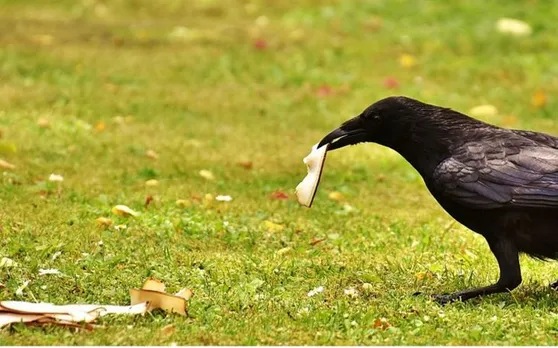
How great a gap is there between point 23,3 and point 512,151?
12780mm

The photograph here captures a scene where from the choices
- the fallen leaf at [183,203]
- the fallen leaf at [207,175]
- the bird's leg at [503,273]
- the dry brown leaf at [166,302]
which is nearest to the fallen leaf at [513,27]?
the fallen leaf at [207,175]

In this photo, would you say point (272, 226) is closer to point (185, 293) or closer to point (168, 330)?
point (185, 293)

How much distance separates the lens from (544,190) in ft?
20.2

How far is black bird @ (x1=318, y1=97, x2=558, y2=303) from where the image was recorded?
6227 millimetres

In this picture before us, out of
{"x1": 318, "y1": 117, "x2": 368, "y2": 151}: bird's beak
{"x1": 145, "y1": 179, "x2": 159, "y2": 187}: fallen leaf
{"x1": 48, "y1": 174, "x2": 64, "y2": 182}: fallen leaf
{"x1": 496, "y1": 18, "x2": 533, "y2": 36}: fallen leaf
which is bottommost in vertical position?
{"x1": 496, "y1": 18, "x2": 533, "y2": 36}: fallen leaf

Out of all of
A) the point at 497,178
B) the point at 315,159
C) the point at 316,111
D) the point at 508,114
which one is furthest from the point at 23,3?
the point at 497,178

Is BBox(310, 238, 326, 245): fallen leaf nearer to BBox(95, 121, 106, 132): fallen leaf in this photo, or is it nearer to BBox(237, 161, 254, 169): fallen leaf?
BBox(237, 161, 254, 169): fallen leaf

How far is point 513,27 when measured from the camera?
15.8 metres

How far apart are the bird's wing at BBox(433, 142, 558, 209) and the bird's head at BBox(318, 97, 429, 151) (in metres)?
0.39

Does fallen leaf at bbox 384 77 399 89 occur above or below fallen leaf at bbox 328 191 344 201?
below

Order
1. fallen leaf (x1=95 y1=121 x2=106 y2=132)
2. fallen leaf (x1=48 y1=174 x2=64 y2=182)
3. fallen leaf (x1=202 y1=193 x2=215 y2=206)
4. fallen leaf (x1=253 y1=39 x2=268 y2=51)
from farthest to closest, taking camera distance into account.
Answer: fallen leaf (x1=253 y1=39 x2=268 y2=51) → fallen leaf (x1=95 y1=121 x2=106 y2=132) → fallen leaf (x1=48 y1=174 x2=64 y2=182) → fallen leaf (x1=202 y1=193 x2=215 y2=206)

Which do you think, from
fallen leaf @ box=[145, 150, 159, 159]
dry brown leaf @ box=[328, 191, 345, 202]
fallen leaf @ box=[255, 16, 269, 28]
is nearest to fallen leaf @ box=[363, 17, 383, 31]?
fallen leaf @ box=[255, 16, 269, 28]

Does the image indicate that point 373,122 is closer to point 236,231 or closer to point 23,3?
point 236,231

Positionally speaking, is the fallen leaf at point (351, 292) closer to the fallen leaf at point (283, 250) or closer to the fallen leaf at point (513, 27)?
the fallen leaf at point (283, 250)
